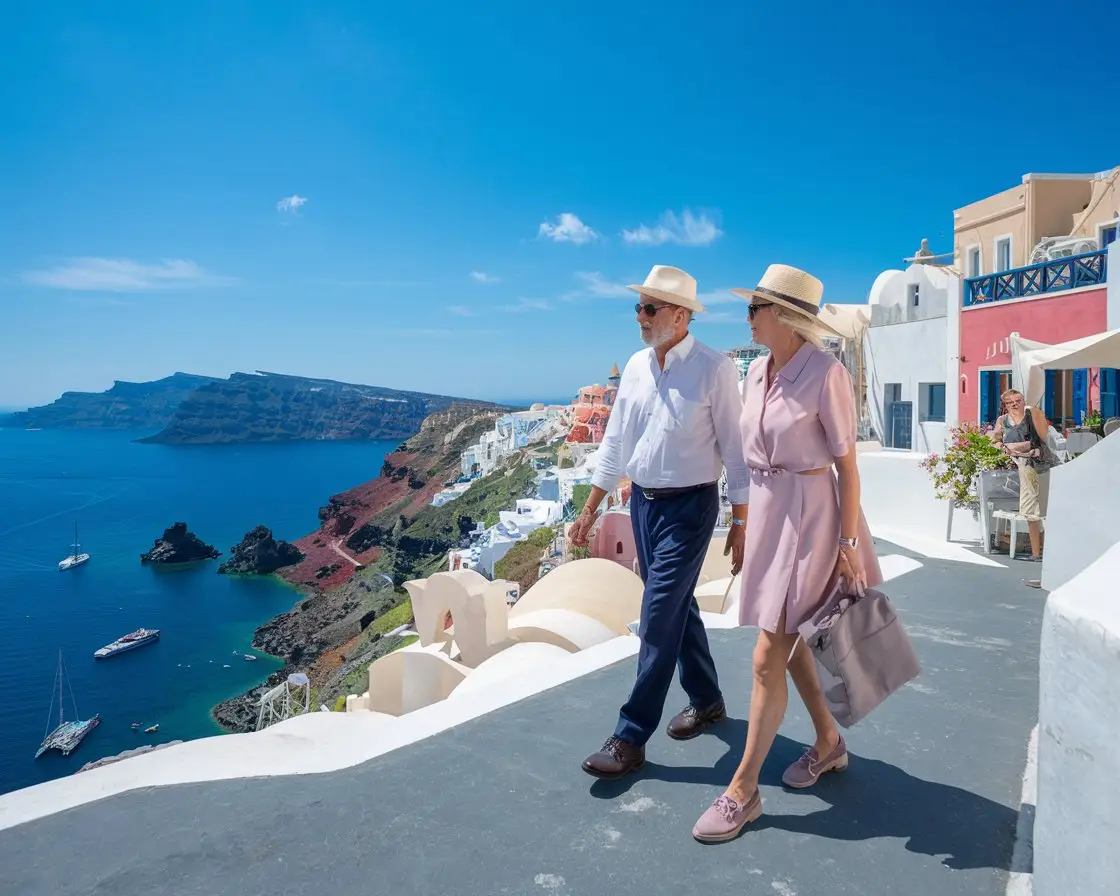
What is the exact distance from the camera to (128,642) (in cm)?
5231

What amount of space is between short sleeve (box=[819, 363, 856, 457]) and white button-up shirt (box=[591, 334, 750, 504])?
397mm

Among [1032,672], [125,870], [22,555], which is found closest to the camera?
[125,870]

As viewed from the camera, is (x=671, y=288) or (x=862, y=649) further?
(x=671, y=288)

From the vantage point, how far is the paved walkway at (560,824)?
5.82 ft

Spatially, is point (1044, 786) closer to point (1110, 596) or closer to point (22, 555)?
point (1110, 596)

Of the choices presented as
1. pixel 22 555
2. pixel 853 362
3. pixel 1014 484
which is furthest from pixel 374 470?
pixel 1014 484

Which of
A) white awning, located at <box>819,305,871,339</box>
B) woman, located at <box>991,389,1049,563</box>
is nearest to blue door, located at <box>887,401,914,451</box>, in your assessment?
white awning, located at <box>819,305,871,339</box>

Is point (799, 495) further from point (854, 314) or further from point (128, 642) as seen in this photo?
point (128, 642)

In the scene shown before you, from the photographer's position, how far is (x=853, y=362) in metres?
17.4

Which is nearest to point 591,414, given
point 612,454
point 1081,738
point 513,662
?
point 513,662

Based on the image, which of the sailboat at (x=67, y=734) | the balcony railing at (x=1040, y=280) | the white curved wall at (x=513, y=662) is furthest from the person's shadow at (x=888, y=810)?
the sailboat at (x=67, y=734)

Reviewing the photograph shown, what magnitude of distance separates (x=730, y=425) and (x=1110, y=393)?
327 inches

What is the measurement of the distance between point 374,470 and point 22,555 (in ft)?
217

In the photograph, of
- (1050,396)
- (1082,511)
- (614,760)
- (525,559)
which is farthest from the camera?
(525,559)
